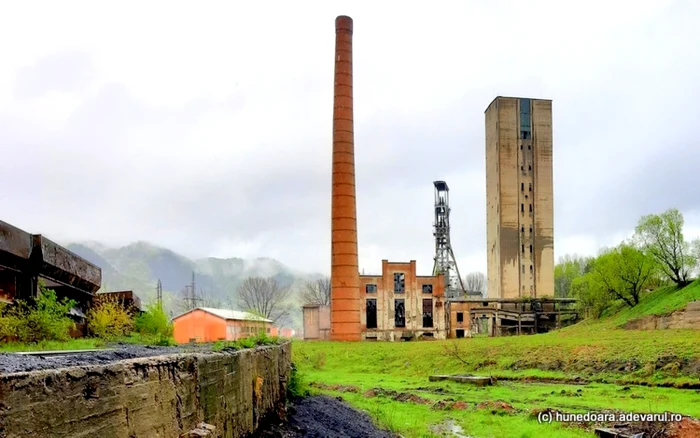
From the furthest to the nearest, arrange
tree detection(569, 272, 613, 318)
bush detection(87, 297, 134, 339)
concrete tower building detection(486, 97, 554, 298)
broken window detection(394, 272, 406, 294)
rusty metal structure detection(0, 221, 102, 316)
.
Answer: concrete tower building detection(486, 97, 554, 298), broken window detection(394, 272, 406, 294), tree detection(569, 272, 613, 318), bush detection(87, 297, 134, 339), rusty metal structure detection(0, 221, 102, 316)

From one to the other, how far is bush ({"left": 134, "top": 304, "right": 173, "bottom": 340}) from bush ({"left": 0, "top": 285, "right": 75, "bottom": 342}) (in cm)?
374

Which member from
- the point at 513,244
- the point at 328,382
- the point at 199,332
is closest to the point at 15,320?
the point at 328,382

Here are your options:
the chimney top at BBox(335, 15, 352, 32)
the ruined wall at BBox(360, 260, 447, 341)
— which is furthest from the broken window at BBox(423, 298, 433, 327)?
the chimney top at BBox(335, 15, 352, 32)

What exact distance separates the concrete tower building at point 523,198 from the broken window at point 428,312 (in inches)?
429

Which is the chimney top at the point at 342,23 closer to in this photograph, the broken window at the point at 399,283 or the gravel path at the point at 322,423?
the broken window at the point at 399,283

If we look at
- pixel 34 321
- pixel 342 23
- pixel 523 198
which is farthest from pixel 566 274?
pixel 34 321

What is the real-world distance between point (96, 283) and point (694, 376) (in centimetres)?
1700

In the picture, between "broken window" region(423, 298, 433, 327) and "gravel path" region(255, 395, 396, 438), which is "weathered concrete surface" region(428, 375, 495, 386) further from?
"broken window" region(423, 298, 433, 327)

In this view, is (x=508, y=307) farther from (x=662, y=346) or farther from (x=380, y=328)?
(x=662, y=346)

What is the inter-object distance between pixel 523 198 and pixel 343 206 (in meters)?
25.0

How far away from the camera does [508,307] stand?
170 feet

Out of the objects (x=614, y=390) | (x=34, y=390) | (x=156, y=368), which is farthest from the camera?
(x=614, y=390)

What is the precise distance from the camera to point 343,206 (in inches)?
1528

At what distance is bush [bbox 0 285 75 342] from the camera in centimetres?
718
